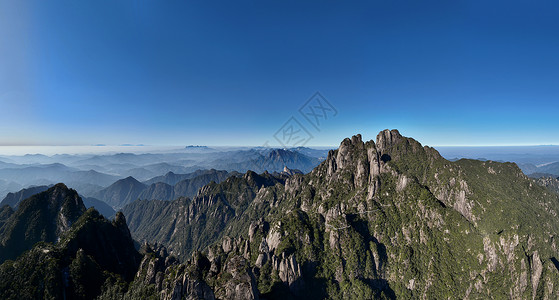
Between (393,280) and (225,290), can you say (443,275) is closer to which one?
(393,280)

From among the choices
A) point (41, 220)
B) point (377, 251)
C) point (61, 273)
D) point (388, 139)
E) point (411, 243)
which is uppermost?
point (388, 139)

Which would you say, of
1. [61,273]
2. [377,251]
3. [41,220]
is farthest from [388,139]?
[41,220]

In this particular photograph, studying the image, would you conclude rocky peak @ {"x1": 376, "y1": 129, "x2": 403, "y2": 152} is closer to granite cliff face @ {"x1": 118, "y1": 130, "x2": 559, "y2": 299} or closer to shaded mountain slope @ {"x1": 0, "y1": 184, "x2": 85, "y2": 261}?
granite cliff face @ {"x1": 118, "y1": 130, "x2": 559, "y2": 299}

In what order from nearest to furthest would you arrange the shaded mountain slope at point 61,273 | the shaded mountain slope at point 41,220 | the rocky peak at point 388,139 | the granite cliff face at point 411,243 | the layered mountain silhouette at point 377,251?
the shaded mountain slope at point 61,273
the layered mountain silhouette at point 377,251
the granite cliff face at point 411,243
the shaded mountain slope at point 41,220
the rocky peak at point 388,139

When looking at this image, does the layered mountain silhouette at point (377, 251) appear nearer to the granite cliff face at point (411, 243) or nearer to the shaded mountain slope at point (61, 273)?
the shaded mountain slope at point (61, 273)

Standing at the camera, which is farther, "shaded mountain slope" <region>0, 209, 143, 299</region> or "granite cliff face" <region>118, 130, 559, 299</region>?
"granite cliff face" <region>118, 130, 559, 299</region>

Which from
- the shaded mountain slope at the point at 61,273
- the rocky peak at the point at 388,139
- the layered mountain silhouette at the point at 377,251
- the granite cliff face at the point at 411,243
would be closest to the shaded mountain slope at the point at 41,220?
the layered mountain silhouette at the point at 377,251

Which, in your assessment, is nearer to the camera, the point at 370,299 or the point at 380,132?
the point at 370,299

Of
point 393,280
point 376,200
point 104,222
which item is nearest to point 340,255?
point 393,280

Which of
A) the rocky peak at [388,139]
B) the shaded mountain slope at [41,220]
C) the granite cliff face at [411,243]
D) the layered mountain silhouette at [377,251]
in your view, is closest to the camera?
the layered mountain silhouette at [377,251]

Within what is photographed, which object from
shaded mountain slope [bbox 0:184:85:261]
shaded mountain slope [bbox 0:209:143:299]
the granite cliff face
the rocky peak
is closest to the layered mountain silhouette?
shaded mountain slope [bbox 0:209:143:299]

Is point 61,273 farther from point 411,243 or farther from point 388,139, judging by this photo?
point 388,139
